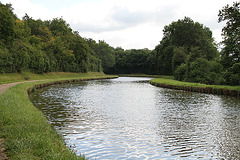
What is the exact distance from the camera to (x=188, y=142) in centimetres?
786

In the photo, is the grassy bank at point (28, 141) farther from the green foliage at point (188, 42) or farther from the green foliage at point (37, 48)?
the green foliage at point (188, 42)

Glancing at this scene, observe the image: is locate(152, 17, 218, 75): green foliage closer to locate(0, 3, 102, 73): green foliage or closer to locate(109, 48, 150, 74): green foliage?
locate(0, 3, 102, 73): green foliage

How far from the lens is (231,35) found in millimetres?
24547

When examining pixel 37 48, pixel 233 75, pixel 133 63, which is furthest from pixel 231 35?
pixel 133 63

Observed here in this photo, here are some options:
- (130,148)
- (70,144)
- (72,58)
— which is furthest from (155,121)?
(72,58)

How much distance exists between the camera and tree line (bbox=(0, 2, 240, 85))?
83.7ft

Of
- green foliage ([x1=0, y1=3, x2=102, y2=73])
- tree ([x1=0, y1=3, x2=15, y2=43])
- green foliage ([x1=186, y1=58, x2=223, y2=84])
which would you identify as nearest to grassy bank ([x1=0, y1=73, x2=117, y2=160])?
green foliage ([x1=0, y1=3, x2=102, y2=73])

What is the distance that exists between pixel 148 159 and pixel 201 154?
166 centimetres

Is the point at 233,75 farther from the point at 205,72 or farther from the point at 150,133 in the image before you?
the point at 150,133

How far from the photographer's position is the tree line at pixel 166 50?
2550 cm

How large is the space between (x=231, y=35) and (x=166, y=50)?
104 feet

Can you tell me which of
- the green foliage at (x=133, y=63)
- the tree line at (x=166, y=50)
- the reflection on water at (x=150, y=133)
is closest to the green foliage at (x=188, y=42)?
the tree line at (x=166, y=50)

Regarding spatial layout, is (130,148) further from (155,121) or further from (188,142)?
(155,121)

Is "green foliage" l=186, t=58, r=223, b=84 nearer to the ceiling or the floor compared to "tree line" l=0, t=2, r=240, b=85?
nearer to the floor
